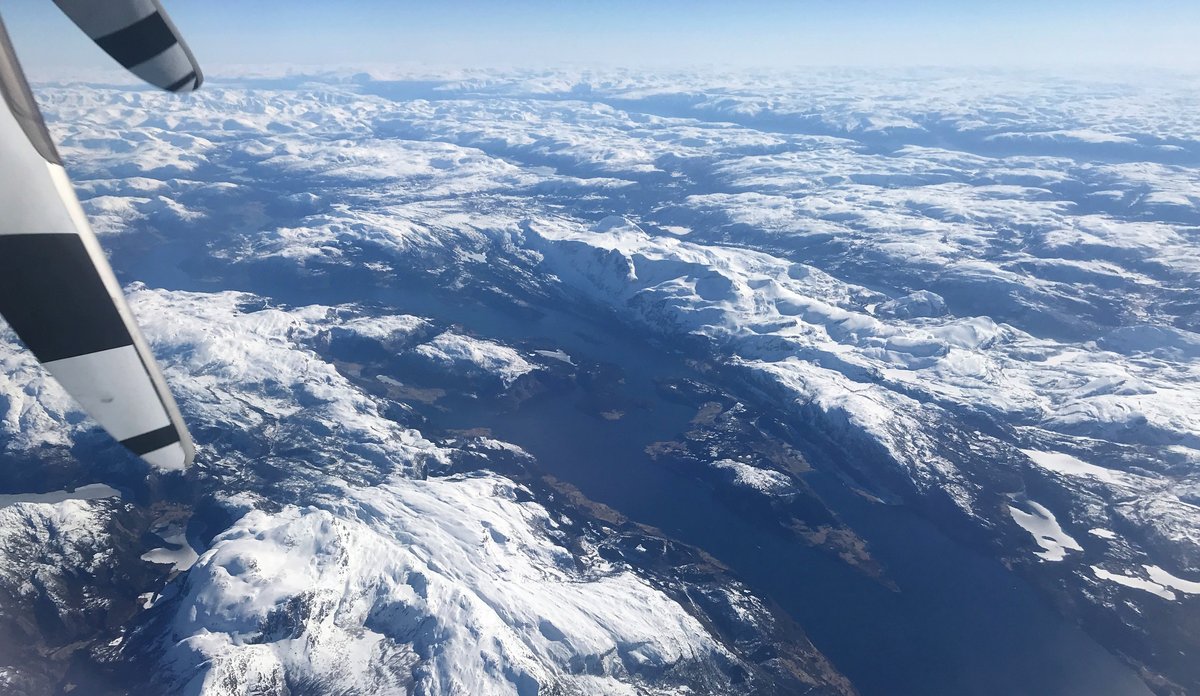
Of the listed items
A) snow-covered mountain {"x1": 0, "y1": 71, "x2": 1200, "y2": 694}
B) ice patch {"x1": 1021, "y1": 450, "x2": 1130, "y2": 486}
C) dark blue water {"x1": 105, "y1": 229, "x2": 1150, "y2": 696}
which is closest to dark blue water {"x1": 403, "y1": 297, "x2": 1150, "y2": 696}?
dark blue water {"x1": 105, "y1": 229, "x2": 1150, "y2": 696}

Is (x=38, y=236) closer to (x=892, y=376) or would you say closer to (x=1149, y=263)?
(x=892, y=376)

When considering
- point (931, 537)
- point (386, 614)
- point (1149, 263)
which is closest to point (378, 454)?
point (386, 614)

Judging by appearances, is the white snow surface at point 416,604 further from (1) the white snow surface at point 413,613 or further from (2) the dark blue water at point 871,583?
(2) the dark blue water at point 871,583

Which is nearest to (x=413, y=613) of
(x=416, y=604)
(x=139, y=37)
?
(x=416, y=604)

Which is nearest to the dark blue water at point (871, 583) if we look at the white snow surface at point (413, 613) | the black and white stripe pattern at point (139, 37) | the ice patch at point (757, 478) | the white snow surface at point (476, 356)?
the ice patch at point (757, 478)

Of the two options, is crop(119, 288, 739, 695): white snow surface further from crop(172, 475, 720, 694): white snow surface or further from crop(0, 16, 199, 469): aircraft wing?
crop(0, 16, 199, 469): aircraft wing

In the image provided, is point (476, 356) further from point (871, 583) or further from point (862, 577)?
point (871, 583)

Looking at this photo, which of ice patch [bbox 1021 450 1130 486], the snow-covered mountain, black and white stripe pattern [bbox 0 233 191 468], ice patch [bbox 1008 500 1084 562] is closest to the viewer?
black and white stripe pattern [bbox 0 233 191 468]
